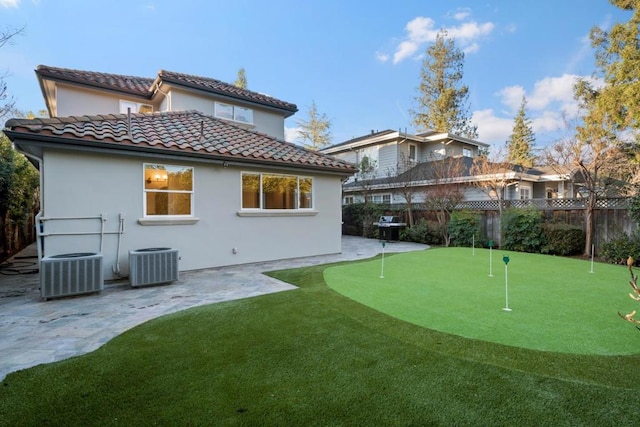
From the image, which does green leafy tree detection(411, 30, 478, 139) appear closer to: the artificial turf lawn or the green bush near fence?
the green bush near fence

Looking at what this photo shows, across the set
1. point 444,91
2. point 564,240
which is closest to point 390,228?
point 564,240

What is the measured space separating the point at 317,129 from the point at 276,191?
21.6 metres

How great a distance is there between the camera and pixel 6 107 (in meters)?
8.77

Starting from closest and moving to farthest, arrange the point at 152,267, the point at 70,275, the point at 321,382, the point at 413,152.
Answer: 1. the point at 321,382
2. the point at 70,275
3. the point at 152,267
4. the point at 413,152

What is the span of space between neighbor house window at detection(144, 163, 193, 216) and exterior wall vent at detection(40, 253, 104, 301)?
186 centimetres

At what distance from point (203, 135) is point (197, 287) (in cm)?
461

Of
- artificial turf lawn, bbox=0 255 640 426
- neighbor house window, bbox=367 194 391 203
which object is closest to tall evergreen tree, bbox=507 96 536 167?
neighbor house window, bbox=367 194 391 203

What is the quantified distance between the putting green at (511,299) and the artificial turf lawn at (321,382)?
1.16ft

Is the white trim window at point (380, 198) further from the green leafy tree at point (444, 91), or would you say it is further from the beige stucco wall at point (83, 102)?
the beige stucco wall at point (83, 102)

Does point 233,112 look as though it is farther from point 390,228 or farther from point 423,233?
point 423,233

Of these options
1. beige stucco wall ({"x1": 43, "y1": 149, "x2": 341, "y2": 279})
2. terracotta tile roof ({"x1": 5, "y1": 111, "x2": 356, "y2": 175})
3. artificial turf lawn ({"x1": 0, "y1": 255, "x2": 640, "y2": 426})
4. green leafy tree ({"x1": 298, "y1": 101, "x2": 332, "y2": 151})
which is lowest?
artificial turf lawn ({"x1": 0, "y1": 255, "x2": 640, "y2": 426})

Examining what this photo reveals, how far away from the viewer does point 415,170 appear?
65.1 feet

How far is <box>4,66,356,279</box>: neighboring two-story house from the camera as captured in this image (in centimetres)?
641

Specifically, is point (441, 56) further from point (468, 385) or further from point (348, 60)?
point (468, 385)
